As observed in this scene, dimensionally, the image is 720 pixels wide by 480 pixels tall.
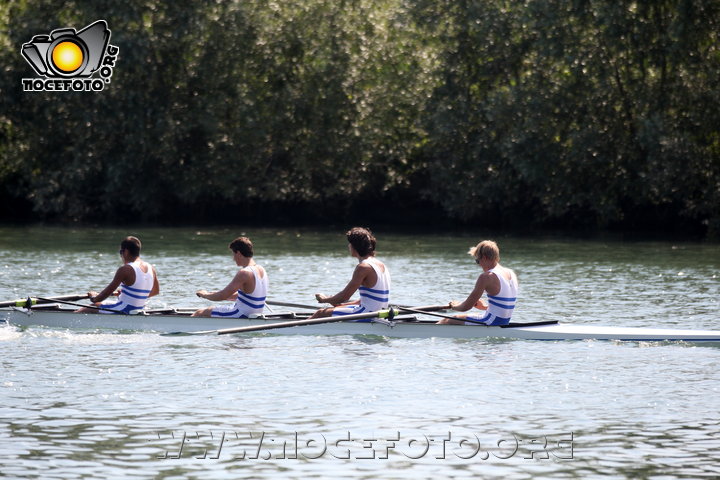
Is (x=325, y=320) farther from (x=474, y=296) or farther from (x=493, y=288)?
(x=493, y=288)

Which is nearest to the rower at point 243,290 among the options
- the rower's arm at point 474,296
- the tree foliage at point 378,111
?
the rower's arm at point 474,296

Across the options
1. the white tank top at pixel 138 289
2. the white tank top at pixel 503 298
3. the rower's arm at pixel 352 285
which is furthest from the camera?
the white tank top at pixel 138 289

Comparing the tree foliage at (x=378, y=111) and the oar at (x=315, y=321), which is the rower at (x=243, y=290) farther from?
the tree foliage at (x=378, y=111)

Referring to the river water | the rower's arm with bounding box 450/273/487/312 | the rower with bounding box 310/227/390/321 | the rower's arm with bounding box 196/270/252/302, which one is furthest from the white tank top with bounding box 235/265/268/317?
the rower's arm with bounding box 450/273/487/312

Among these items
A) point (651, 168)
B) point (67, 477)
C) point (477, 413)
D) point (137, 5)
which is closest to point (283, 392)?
point (477, 413)

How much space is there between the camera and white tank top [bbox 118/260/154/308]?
18781 mm

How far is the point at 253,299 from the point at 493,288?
3656 millimetres

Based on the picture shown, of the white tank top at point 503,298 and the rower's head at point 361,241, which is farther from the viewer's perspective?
the rower's head at point 361,241

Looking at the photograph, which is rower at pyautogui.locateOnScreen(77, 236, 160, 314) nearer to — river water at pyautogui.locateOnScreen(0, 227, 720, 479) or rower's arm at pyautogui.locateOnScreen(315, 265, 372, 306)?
river water at pyautogui.locateOnScreen(0, 227, 720, 479)

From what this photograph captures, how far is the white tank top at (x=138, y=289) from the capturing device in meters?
18.8

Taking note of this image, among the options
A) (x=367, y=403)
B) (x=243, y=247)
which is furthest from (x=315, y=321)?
(x=367, y=403)

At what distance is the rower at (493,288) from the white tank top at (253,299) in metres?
2.94

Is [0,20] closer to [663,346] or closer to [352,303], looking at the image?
A: [352,303]

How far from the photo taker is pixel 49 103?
4953 centimetres
